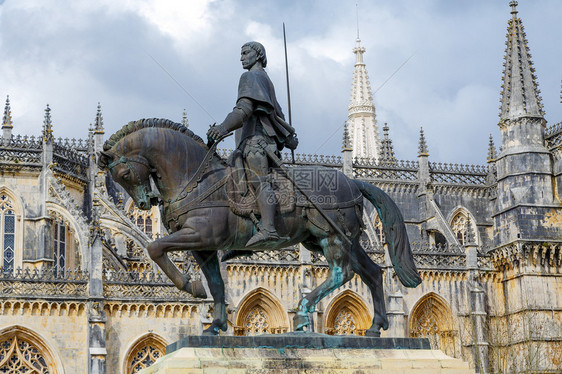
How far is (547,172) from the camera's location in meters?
42.3

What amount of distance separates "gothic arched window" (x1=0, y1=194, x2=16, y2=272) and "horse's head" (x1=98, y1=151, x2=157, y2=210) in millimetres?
28586

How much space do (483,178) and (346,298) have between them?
13.4 metres

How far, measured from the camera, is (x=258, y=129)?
37.9ft

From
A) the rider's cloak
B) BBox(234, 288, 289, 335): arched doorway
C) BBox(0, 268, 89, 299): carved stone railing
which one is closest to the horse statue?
the rider's cloak

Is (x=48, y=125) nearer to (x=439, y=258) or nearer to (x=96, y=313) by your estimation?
(x=96, y=313)

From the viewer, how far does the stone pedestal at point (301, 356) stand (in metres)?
9.81

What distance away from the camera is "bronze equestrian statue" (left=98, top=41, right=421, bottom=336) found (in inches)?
428

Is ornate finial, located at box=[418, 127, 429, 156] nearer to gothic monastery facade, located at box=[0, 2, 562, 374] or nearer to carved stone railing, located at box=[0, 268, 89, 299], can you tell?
gothic monastery facade, located at box=[0, 2, 562, 374]

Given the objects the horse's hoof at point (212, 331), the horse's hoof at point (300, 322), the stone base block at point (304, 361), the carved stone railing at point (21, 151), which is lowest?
the stone base block at point (304, 361)

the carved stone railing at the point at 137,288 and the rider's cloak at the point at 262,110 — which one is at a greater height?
the carved stone railing at the point at 137,288

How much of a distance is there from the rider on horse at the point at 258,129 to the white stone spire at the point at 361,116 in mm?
54854

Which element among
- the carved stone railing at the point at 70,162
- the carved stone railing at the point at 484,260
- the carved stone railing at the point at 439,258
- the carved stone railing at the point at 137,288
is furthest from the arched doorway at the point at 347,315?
the carved stone railing at the point at 70,162

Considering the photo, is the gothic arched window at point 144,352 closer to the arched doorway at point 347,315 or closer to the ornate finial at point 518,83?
the arched doorway at point 347,315

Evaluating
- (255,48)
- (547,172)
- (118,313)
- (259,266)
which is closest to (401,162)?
(547,172)
